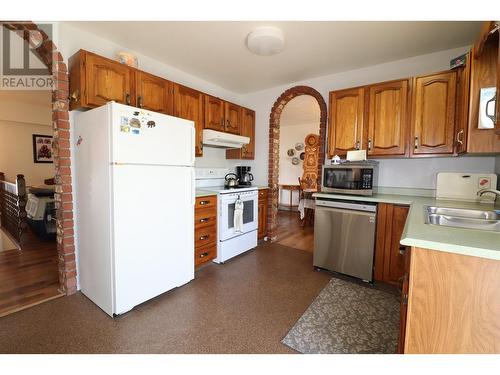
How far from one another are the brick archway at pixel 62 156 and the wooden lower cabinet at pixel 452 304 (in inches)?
101

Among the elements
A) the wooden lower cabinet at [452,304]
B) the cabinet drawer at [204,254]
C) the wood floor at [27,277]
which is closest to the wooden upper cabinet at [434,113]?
the wooden lower cabinet at [452,304]

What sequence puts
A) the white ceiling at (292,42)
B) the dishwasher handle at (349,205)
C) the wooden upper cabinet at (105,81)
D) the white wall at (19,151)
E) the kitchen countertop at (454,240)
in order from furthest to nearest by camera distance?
the white wall at (19,151) < the dishwasher handle at (349,205) < the white ceiling at (292,42) < the wooden upper cabinet at (105,81) < the kitchen countertop at (454,240)

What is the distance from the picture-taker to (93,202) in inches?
73.9

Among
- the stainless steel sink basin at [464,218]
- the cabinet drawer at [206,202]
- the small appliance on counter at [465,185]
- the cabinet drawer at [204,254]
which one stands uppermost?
the small appliance on counter at [465,185]

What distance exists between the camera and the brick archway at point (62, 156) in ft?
6.47

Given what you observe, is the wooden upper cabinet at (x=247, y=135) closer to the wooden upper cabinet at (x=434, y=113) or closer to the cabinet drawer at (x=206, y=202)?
the cabinet drawer at (x=206, y=202)

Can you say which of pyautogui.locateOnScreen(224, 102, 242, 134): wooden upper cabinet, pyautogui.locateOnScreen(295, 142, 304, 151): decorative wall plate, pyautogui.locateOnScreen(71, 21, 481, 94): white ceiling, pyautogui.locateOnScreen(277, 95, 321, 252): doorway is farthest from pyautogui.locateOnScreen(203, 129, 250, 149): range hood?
pyautogui.locateOnScreen(295, 142, 304, 151): decorative wall plate

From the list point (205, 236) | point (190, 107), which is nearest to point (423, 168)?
point (205, 236)

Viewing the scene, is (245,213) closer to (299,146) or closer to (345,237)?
(345,237)

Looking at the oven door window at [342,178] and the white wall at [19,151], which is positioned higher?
the white wall at [19,151]

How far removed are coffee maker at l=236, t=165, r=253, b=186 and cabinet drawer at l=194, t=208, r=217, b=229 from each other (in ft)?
3.09

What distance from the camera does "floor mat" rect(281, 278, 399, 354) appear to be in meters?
1.52

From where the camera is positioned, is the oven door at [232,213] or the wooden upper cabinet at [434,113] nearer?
the wooden upper cabinet at [434,113]

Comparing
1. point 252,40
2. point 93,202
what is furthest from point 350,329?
point 252,40
